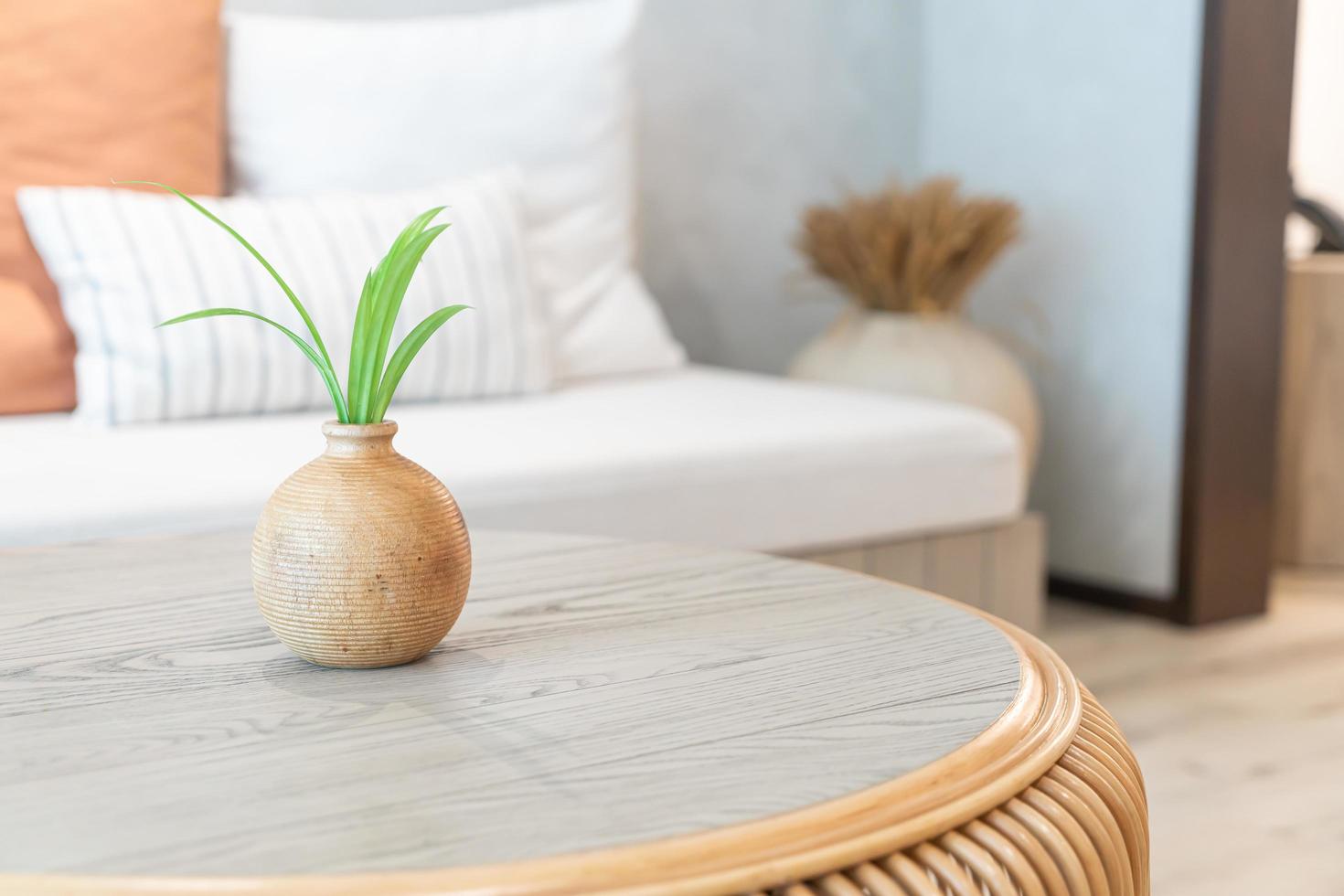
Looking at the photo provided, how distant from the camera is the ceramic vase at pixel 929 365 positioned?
7.70ft

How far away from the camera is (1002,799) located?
2.17 ft

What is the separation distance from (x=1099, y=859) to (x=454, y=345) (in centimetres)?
129

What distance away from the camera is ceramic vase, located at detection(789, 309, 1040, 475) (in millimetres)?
2346

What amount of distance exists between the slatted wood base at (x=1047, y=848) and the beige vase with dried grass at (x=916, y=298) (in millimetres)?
1606

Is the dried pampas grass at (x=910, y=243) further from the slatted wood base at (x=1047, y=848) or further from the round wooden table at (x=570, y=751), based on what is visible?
the slatted wood base at (x=1047, y=848)

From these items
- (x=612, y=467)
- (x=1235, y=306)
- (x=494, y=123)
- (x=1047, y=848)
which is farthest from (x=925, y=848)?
(x=1235, y=306)

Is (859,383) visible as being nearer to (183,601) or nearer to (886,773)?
(183,601)

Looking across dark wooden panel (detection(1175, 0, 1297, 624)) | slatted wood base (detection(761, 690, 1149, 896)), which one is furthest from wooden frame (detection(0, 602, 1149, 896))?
dark wooden panel (detection(1175, 0, 1297, 624))

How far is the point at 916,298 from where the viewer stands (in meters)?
2.43

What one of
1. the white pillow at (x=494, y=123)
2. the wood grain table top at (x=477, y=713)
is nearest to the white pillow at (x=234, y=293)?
the white pillow at (x=494, y=123)

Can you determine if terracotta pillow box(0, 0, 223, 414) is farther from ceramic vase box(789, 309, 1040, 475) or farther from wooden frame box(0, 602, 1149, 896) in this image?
wooden frame box(0, 602, 1149, 896)

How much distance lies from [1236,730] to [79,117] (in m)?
1.70

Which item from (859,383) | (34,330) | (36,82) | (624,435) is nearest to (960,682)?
(624,435)

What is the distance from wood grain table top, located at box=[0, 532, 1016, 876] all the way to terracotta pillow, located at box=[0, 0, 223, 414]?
2.49 feet
